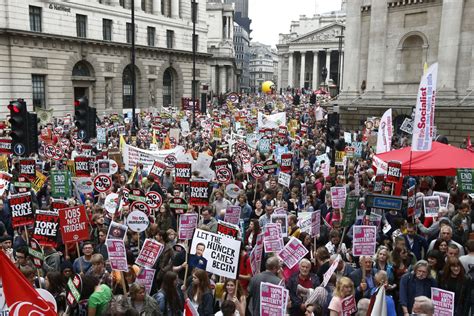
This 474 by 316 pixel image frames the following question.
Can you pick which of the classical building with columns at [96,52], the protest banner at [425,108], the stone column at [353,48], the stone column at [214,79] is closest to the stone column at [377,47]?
the stone column at [353,48]

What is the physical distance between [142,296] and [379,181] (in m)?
8.34

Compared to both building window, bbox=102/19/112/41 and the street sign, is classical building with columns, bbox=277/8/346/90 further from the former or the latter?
the street sign

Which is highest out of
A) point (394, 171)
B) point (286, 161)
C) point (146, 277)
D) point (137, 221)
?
point (394, 171)

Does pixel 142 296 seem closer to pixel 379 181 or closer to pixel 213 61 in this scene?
pixel 379 181

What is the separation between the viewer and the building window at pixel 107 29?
43481 millimetres

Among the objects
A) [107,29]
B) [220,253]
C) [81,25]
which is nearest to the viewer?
[220,253]

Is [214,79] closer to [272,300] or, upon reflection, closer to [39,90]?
[39,90]

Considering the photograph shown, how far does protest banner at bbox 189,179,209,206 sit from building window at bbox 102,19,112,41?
3646 centimetres

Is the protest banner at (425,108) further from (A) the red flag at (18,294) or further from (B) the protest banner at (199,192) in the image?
(A) the red flag at (18,294)

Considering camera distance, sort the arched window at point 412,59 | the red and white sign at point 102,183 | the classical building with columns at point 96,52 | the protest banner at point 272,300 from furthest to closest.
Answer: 1. the classical building with columns at point 96,52
2. the arched window at point 412,59
3. the red and white sign at point 102,183
4. the protest banner at point 272,300

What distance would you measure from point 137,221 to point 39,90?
32930 mm

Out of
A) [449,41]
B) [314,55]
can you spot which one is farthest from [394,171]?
[314,55]

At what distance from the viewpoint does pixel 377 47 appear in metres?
29.0

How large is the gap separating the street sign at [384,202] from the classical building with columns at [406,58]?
57.7 feet
